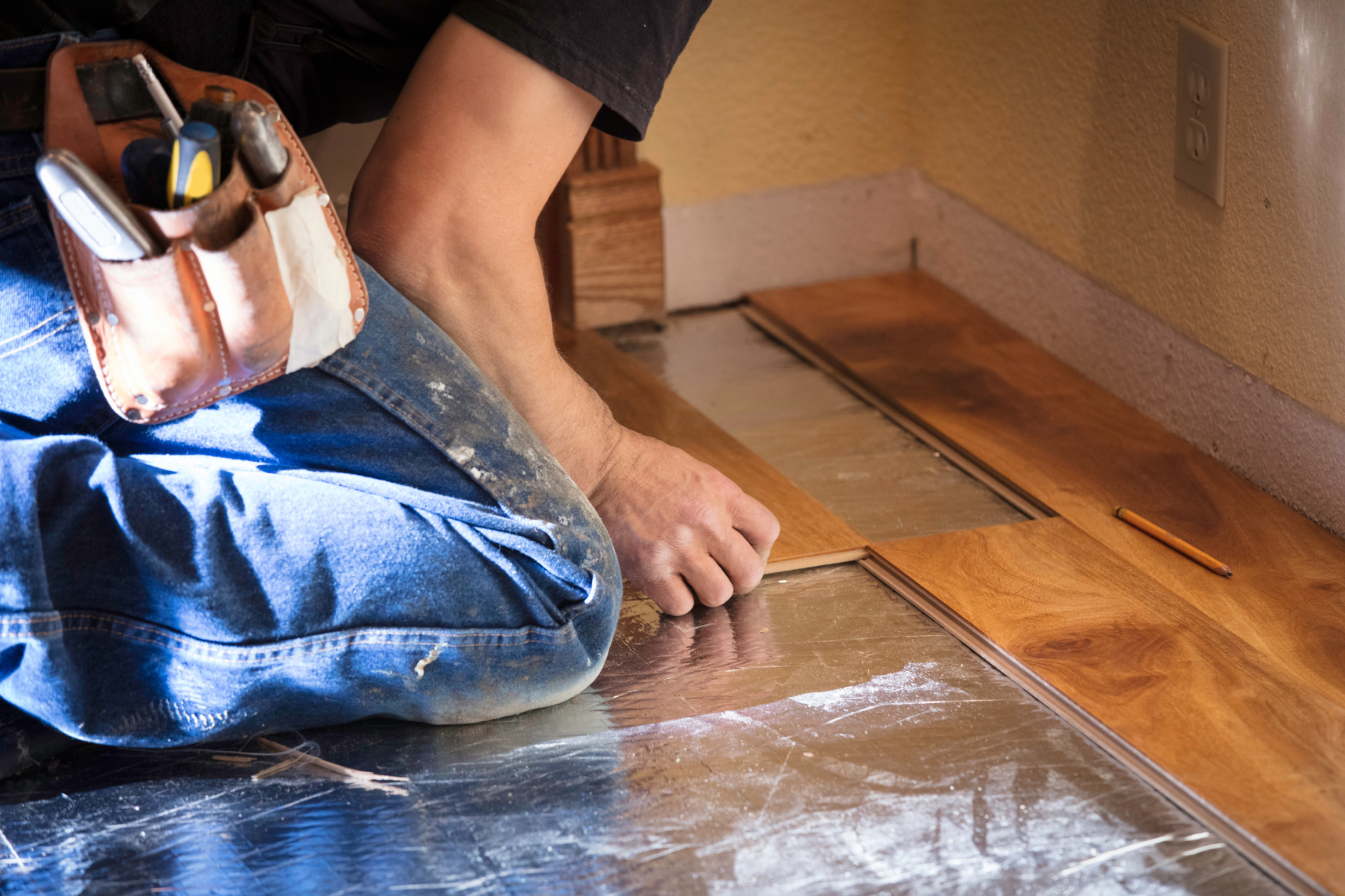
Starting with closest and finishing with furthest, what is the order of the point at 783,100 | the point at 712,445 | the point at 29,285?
the point at 29,285 < the point at 712,445 < the point at 783,100

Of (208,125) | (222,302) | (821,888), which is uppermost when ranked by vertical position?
(208,125)

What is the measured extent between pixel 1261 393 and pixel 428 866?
0.98 m

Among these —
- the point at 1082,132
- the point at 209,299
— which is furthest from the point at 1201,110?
the point at 209,299

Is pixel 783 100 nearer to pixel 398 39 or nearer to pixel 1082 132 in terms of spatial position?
pixel 1082 132

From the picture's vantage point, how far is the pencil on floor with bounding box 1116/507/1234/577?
1.24 meters

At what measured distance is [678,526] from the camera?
120 cm

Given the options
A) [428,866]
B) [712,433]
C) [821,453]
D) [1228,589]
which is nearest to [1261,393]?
[1228,589]

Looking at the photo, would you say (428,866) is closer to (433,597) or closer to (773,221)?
(433,597)

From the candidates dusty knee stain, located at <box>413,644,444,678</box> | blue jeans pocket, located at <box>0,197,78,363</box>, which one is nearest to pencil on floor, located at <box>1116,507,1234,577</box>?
dusty knee stain, located at <box>413,644,444,678</box>

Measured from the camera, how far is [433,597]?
3.22 feet

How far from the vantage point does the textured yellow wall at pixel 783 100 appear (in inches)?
71.9

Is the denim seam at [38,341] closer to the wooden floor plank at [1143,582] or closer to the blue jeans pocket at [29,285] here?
the blue jeans pocket at [29,285]

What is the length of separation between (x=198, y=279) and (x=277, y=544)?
0.20 m

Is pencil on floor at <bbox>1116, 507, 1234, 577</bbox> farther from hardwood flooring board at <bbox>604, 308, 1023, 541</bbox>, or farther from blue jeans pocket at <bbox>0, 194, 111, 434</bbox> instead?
blue jeans pocket at <bbox>0, 194, 111, 434</bbox>
